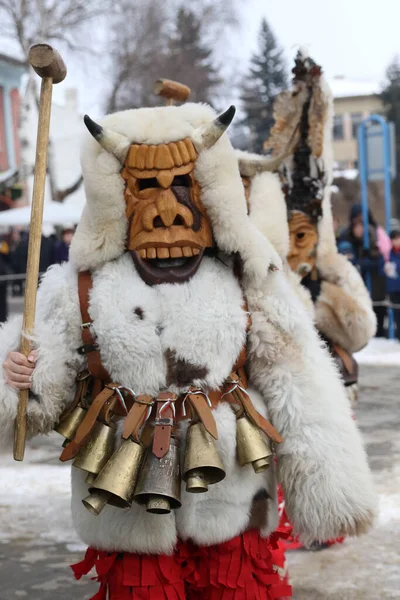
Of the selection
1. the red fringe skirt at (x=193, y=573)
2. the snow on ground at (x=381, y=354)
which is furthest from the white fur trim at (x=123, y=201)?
the snow on ground at (x=381, y=354)

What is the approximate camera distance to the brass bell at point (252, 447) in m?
2.53

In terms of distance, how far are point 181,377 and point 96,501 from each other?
429 millimetres

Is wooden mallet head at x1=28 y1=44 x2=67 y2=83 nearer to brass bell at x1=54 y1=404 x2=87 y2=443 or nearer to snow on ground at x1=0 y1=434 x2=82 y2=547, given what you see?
brass bell at x1=54 y1=404 x2=87 y2=443

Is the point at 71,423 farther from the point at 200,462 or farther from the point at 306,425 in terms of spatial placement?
the point at 306,425

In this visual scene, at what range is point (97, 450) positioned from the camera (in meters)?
2.53

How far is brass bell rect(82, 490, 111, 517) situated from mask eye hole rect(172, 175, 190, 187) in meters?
0.94

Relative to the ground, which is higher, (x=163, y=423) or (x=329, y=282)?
(x=329, y=282)

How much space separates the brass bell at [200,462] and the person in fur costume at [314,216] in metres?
1.78

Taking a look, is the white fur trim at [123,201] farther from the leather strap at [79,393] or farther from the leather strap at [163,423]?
the leather strap at [163,423]

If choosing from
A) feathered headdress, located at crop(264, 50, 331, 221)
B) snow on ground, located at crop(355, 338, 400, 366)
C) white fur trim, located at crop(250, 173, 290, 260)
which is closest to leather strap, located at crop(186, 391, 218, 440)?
white fur trim, located at crop(250, 173, 290, 260)

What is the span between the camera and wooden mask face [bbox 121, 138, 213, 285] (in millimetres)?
2627

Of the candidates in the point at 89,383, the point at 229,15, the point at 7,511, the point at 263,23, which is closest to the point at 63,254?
the point at 7,511

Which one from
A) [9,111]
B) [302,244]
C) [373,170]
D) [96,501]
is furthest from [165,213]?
[9,111]

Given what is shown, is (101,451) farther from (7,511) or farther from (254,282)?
(7,511)
